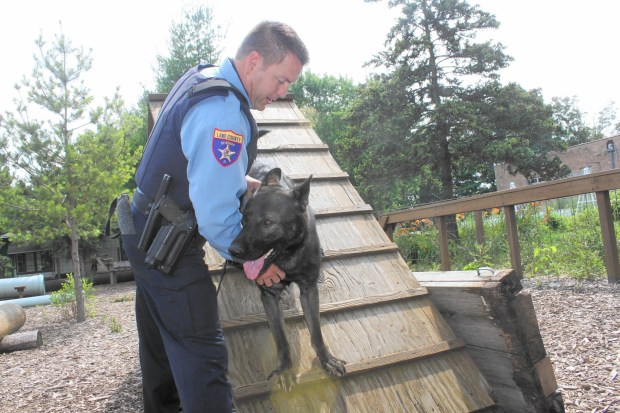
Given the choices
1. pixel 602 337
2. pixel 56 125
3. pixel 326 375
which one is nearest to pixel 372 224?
pixel 326 375

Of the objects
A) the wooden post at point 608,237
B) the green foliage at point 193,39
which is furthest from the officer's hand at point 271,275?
the green foliage at point 193,39

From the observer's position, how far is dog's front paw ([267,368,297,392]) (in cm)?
251

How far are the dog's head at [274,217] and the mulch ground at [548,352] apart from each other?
197 cm

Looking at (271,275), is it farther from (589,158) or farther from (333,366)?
(589,158)

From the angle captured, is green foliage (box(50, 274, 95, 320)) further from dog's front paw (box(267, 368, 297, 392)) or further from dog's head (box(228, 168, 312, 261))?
dog's head (box(228, 168, 312, 261))

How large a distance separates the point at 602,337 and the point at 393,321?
1793 millimetres

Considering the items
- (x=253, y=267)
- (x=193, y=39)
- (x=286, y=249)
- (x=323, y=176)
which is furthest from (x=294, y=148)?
(x=193, y=39)

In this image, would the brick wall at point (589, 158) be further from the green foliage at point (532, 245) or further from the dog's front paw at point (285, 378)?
the dog's front paw at point (285, 378)

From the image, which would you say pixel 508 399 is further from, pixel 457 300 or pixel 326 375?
pixel 326 375

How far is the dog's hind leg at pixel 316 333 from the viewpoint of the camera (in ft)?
8.56

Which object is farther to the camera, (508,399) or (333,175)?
(333,175)

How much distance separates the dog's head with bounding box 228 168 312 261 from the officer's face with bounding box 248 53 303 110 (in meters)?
0.51

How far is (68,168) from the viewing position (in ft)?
29.8

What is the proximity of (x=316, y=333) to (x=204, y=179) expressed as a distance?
1.31 metres
